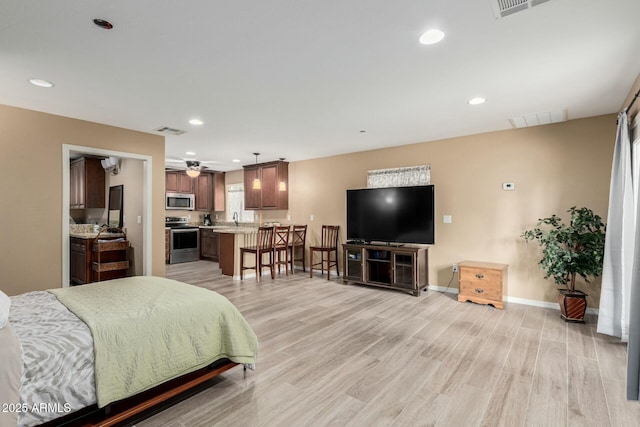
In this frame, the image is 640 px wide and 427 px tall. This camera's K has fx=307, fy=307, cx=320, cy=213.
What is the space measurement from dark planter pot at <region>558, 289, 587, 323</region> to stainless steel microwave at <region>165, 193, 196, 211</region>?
26.5 ft

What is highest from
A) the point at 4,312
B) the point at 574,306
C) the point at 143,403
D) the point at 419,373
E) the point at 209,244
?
the point at 4,312

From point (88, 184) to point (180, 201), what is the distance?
2.47 m

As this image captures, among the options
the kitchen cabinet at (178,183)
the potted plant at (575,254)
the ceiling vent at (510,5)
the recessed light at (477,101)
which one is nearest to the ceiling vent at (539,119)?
the recessed light at (477,101)

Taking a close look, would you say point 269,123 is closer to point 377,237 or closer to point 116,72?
point 116,72

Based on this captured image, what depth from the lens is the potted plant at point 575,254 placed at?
11.2 ft

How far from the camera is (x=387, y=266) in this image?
527 cm

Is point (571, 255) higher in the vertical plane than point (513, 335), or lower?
higher

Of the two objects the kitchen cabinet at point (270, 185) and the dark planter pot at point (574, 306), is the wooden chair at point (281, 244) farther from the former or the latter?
the dark planter pot at point (574, 306)

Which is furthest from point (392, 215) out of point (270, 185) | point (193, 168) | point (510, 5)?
point (193, 168)

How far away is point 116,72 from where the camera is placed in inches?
104

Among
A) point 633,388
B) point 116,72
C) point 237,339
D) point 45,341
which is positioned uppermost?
point 116,72

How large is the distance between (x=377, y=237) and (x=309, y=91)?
3006 millimetres

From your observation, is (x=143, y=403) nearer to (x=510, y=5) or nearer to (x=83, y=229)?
(x=510, y=5)

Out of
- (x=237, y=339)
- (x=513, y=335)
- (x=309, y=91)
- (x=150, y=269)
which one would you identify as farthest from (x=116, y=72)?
(x=513, y=335)
